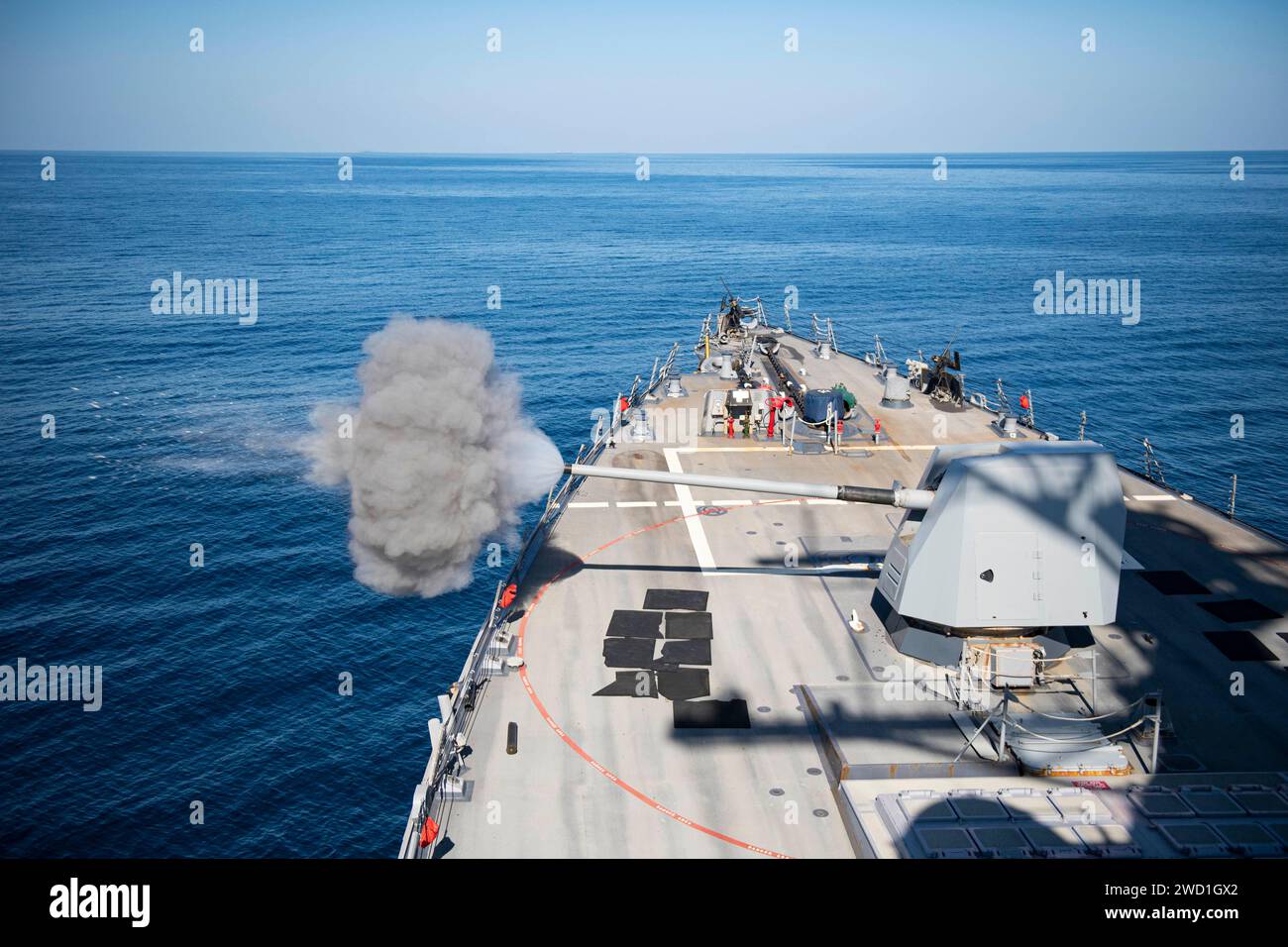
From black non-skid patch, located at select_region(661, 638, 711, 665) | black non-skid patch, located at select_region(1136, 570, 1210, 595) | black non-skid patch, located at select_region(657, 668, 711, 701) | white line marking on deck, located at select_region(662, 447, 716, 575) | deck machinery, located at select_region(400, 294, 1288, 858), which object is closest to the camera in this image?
deck machinery, located at select_region(400, 294, 1288, 858)

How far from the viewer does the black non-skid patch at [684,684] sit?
64.8 feet

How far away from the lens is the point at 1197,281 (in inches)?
3952

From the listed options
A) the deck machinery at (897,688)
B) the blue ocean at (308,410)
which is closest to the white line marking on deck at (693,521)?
the deck machinery at (897,688)

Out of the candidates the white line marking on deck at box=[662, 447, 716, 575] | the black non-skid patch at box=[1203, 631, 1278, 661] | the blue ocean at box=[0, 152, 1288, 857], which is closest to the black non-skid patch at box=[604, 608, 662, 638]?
the white line marking on deck at box=[662, 447, 716, 575]

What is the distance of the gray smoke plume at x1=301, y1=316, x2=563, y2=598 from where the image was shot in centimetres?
1839

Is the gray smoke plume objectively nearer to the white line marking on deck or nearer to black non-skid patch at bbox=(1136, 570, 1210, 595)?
the white line marking on deck

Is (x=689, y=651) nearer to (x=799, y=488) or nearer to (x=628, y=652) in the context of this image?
(x=628, y=652)

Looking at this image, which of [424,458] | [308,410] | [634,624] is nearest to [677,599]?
[634,624]

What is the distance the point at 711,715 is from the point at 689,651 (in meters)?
2.64

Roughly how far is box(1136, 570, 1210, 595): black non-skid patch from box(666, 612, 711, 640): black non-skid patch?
451 inches

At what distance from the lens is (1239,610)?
23250 mm

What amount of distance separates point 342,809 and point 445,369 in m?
15.4
